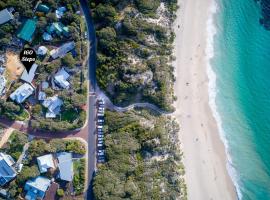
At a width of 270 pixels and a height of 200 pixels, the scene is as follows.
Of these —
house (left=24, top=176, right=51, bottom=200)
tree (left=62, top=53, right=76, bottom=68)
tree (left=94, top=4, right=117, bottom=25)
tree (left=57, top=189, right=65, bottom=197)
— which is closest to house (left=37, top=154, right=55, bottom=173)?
house (left=24, top=176, right=51, bottom=200)

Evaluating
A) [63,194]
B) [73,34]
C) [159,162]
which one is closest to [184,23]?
[73,34]

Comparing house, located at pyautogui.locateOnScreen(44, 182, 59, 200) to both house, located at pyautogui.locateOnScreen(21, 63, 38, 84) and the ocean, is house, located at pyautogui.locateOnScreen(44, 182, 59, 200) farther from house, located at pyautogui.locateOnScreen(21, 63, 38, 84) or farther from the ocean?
the ocean

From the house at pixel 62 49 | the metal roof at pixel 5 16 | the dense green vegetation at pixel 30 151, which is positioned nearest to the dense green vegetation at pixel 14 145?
the dense green vegetation at pixel 30 151

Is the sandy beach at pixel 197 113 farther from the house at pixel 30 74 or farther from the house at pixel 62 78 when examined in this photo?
the house at pixel 30 74

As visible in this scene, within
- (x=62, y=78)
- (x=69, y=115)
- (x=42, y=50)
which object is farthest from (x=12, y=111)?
(x=42, y=50)

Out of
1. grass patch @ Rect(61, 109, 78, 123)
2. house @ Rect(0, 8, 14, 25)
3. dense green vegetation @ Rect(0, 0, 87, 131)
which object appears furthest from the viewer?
grass patch @ Rect(61, 109, 78, 123)

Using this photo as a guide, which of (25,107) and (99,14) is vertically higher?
(99,14)

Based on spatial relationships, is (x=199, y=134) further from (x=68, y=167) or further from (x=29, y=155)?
(x=29, y=155)
